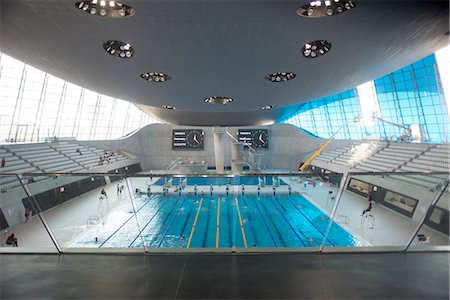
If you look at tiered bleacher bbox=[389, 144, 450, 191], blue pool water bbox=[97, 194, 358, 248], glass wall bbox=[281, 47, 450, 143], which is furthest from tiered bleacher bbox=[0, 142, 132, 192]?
glass wall bbox=[281, 47, 450, 143]

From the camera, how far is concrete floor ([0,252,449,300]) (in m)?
3.04

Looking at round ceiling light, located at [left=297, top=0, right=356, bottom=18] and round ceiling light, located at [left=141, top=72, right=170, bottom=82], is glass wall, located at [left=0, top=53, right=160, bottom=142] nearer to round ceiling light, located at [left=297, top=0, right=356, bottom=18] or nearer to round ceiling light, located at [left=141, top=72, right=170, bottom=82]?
round ceiling light, located at [left=141, top=72, right=170, bottom=82]

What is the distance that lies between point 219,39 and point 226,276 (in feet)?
19.4

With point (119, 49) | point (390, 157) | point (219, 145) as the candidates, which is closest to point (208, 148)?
point (219, 145)

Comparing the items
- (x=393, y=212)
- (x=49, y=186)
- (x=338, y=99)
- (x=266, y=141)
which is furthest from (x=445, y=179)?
(x=338, y=99)

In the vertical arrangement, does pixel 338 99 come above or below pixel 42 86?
above

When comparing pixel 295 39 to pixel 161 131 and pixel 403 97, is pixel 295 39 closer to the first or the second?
pixel 403 97

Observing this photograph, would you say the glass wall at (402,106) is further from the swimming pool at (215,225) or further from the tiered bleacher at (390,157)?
the swimming pool at (215,225)

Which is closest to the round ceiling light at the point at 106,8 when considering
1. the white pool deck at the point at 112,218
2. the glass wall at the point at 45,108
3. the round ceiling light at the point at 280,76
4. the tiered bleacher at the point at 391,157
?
the white pool deck at the point at 112,218

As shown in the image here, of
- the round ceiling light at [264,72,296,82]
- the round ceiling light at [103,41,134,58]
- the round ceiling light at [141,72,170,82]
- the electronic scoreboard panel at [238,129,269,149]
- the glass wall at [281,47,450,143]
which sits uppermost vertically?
the glass wall at [281,47,450,143]

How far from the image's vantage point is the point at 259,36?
22.3ft

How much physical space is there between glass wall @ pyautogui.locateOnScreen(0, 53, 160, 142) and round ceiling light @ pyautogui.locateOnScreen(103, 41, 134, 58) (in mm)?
18472

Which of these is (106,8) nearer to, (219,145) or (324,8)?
(324,8)

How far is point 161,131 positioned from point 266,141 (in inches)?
622
